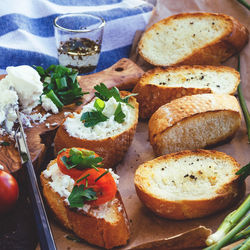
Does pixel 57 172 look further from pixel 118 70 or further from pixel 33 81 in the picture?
pixel 118 70

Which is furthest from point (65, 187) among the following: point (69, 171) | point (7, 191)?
point (7, 191)

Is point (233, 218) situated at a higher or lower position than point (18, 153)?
higher

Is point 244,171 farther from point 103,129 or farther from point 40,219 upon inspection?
point 40,219

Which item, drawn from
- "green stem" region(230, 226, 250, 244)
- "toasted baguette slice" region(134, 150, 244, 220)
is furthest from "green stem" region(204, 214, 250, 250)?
"toasted baguette slice" region(134, 150, 244, 220)

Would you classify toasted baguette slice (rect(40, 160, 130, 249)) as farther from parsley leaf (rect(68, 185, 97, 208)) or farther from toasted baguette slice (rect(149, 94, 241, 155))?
toasted baguette slice (rect(149, 94, 241, 155))

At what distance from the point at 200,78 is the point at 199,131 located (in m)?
0.68

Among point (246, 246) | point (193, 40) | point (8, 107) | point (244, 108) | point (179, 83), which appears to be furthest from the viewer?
point (193, 40)

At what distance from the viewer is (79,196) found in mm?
2418

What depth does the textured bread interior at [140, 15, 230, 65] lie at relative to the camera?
4.18m

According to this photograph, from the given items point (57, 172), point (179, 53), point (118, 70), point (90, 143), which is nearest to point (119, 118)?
point (90, 143)

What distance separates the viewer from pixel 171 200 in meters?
2.65

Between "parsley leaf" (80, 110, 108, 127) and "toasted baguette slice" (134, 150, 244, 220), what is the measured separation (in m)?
0.44

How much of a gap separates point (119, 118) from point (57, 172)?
64 centimetres

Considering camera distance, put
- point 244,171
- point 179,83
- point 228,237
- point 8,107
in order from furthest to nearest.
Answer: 1. point 179,83
2. point 8,107
3. point 244,171
4. point 228,237
